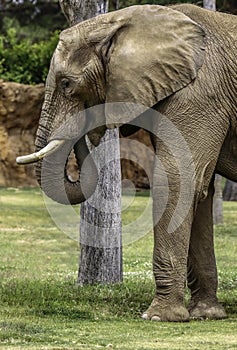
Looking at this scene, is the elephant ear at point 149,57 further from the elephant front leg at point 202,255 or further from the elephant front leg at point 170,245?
the elephant front leg at point 202,255

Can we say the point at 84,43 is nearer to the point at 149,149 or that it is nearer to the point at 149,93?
the point at 149,93

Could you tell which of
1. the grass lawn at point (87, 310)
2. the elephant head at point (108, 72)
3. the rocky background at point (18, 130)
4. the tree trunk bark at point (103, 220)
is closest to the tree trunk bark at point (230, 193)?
the rocky background at point (18, 130)

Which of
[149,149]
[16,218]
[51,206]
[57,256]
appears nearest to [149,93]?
[57,256]

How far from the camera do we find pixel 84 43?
9.48 meters

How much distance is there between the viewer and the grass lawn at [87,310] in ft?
26.1

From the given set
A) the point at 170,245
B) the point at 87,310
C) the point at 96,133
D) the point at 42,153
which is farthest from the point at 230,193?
the point at 42,153

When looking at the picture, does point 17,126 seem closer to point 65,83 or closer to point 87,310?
point 87,310

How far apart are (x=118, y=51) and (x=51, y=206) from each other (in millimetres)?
16362

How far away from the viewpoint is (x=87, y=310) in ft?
32.3

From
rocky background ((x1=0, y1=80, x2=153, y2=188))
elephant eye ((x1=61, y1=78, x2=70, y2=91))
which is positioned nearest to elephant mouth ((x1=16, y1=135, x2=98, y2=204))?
elephant eye ((x1=61, y1=78, x2=70, y2=91))

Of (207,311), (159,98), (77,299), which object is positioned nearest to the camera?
(159,98)

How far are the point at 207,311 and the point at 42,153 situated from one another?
2.24m

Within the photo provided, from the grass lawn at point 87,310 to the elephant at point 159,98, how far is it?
57 centimetres

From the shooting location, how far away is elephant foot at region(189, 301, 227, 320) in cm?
998
